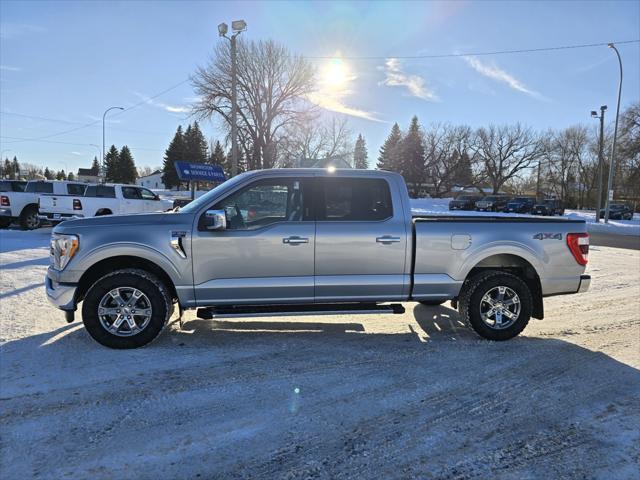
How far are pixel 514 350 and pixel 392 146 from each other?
82.1 meters

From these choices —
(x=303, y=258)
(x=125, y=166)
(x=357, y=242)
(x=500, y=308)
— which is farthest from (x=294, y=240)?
(x=125, y=166)

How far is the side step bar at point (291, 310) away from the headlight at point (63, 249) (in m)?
1.39

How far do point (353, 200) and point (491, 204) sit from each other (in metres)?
48.8

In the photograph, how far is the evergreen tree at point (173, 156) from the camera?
77.8m

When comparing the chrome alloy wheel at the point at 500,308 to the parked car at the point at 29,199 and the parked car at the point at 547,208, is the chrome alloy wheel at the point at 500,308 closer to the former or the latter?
the parked car at the point at 29,199

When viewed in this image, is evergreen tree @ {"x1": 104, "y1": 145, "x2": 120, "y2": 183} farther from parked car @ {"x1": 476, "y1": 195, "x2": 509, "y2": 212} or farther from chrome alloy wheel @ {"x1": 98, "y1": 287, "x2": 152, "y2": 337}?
chrome alloy wheel @ {"x1": 98, "y1": 287, "x2": 152, "y2": 337}

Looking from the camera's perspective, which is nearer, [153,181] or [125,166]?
[125,166]

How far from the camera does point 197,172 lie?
71.8ft

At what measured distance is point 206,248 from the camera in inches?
174

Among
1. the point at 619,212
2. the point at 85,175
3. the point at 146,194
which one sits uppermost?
the point at 85,175

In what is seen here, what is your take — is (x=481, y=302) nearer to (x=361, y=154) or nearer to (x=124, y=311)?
(x=124, y=311)

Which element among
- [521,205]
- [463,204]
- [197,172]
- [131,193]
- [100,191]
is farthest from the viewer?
[463,204]

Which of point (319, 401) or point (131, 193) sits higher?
point (131, 193)

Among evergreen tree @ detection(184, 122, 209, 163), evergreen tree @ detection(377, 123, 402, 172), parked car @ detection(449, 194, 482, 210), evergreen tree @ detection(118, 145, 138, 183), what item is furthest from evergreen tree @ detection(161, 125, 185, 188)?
parked car @ detection(449, 194, 482, 210)
